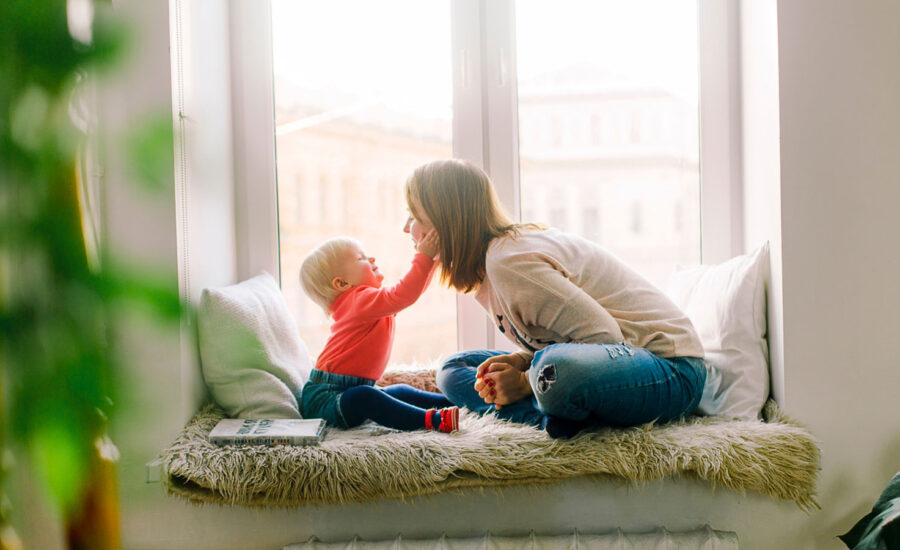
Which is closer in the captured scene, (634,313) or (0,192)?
(0,192)

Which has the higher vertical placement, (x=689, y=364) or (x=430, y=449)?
(x=689, y=364)

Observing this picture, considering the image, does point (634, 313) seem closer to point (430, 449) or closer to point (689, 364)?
point (689, 364)

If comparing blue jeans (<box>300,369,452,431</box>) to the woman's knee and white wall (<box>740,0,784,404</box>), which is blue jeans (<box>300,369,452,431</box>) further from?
white wall (<box>740,0,784,404</box>)

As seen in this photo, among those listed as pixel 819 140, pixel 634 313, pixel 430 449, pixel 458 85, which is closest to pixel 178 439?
pixel 430 449

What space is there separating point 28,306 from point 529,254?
0.96 meters

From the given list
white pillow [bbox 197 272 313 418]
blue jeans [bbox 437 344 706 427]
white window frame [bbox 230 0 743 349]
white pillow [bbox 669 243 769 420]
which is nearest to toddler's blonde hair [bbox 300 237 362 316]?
white pillow [bbox 197 272 313 418]

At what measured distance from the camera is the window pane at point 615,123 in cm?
188

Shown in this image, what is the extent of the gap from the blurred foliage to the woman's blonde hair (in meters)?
0.88

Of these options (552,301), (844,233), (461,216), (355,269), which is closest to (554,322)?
(552,301)

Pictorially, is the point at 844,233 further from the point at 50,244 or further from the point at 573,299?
the point at 50,244

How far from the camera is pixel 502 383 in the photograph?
4.79ft

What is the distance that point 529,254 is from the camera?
1.40 meters

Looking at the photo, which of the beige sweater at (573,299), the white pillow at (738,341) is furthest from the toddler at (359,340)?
the white pillow at (738,341)

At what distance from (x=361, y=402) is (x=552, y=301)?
0.49 meters
